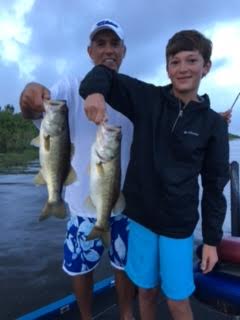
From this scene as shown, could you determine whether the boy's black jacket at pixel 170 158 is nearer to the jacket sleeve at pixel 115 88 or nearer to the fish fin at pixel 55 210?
the jacket sleeve at pixel 115 88

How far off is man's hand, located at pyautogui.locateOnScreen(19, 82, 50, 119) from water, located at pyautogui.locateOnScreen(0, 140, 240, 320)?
114 inches

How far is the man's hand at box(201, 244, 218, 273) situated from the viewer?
3893 millimetres

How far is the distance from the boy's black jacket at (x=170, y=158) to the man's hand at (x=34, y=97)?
335mm

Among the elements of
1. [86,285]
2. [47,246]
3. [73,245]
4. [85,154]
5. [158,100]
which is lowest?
[47,246]

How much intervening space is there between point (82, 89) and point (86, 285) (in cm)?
186

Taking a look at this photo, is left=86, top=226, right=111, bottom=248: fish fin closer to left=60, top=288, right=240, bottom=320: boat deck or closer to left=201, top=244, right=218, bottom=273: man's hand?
left=201, top=244, right=218, bottom=273: man's hand

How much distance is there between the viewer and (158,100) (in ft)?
12.7

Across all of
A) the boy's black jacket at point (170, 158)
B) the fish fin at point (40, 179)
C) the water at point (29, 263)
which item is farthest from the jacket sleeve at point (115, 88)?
the water at point (29, 263)

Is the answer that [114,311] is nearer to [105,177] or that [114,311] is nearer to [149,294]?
[149,294]

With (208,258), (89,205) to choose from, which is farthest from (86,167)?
(208,258)

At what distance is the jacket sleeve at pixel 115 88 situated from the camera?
3.56 meters

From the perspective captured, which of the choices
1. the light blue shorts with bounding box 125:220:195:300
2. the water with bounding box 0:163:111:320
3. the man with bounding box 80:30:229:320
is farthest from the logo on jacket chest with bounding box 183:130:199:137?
the water with bounding box 0:163:111:320

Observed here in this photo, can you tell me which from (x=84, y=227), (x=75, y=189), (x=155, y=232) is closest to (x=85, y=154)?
(x=75, y=189)

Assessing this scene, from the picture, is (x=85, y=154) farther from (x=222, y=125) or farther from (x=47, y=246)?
(x=47, y=246)
